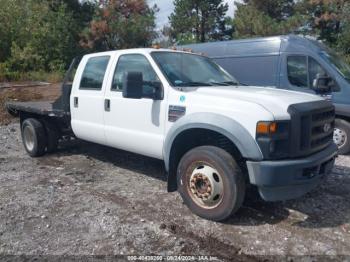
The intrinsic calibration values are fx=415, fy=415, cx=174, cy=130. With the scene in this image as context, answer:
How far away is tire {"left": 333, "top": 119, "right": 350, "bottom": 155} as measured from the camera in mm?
7672

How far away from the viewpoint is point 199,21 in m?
31.3

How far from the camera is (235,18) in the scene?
27391mm

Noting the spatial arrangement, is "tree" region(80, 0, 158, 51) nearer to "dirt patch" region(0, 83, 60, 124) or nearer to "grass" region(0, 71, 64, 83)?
"grass" region(0, 71, 64, 83)

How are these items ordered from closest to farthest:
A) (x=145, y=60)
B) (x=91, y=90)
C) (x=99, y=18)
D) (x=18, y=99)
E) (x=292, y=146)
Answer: (x=292, y=146), (x=145, y=60), (x=91, y=90), (x=18, y=99), (x=99, y=18)

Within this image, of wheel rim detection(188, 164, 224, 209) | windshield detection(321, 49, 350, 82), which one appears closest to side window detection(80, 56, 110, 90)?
wheel rim detection(188, 164, 224, 209)

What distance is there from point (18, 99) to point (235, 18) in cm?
1734

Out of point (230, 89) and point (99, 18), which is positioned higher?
point (99, 18)

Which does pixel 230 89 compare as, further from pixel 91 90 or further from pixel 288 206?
pixel 91 90

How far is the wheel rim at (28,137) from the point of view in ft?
24.5

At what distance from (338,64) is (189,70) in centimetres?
416

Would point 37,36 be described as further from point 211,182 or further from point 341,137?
point 211,182

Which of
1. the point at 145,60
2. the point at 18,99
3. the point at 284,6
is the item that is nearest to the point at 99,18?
the point at 284,6

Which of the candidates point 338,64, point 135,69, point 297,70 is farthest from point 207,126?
point 338,64

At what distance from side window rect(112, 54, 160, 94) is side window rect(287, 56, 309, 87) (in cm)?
409
